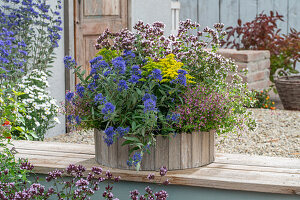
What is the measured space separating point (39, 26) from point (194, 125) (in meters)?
2.92

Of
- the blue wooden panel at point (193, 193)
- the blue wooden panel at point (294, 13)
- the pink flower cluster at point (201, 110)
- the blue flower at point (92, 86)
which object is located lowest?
the blue wooden panel at point (193, 193)

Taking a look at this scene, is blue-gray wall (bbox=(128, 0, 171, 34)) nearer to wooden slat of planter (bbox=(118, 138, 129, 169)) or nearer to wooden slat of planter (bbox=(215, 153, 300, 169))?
wooden slat of planter (bbox=(215, 153, 300, 169))

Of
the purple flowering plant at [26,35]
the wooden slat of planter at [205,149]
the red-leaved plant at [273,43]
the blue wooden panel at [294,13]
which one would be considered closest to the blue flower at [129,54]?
the wooden slat of planter at [205,149]

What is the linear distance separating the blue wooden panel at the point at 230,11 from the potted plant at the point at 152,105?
269 inches

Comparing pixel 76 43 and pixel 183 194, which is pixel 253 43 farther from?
pixel 183 194

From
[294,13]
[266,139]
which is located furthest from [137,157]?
[294,13]

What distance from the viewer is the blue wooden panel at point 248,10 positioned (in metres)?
9.23

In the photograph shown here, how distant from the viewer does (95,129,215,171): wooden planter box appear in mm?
2408

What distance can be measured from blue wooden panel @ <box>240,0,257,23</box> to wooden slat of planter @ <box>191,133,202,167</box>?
7.14m

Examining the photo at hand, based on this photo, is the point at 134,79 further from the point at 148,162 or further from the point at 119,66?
the point at 148,162

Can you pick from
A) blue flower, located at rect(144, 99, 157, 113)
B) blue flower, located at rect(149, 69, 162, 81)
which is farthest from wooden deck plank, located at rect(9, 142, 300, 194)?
blue flower, located at rect(149, 69, 162, 81)

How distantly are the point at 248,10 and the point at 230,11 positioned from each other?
1.04 feet

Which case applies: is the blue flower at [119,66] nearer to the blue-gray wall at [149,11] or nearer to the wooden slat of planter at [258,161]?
the wooden slat of planter at [258,161]

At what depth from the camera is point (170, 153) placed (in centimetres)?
242
